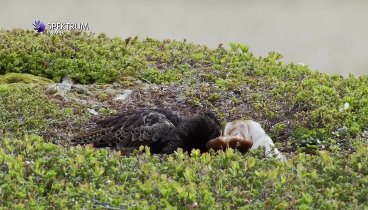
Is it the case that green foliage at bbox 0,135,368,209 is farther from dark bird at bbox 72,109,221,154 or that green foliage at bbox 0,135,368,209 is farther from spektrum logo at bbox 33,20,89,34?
spektrum logo at bbox 33,20,89,34

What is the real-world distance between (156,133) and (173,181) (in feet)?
8.79

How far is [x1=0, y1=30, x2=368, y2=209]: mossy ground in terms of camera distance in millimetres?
6387

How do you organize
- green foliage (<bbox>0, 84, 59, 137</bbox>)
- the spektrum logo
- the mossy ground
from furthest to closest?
the spektrum logo < green foliage (<bbox>0, 84, 59, 137</bbox>) < the mossy ground

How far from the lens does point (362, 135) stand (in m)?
9.99

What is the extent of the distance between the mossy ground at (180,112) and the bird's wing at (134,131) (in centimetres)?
36

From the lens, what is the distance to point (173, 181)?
6.71 meters

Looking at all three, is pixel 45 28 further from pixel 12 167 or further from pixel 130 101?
pixel 12 167

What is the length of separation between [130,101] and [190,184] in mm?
4573

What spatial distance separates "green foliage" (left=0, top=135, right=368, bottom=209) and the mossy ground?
0.03ft

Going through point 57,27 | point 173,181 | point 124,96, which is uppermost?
point 57,27

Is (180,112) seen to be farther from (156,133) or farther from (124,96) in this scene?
(156,133)

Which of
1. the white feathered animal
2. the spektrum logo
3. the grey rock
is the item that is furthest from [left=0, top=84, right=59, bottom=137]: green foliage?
the spektrum logo

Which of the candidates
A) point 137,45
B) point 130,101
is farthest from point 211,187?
point 137,45

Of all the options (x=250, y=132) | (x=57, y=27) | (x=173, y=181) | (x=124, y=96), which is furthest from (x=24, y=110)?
(x=57, y=27)
